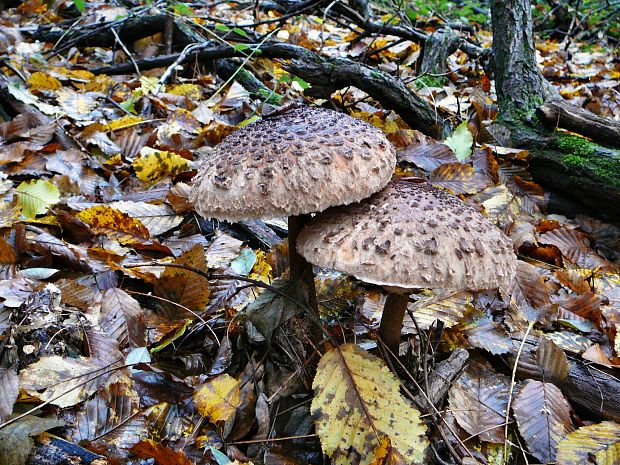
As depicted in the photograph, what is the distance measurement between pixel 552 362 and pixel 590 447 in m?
0.51

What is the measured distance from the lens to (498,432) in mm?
2209

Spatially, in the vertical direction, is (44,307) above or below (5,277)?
above

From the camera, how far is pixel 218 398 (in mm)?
2092

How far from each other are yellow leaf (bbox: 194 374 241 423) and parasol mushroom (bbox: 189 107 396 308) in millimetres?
734

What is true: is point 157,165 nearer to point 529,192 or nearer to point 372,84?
point 372,84

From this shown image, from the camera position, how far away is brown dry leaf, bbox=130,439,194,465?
174 centimetres

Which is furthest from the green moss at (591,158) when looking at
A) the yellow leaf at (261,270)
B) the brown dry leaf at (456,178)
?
the yellow leaf at (261,270)

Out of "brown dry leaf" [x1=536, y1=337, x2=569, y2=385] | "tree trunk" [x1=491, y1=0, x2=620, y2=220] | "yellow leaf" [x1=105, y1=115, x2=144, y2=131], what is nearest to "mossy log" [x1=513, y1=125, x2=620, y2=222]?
"tree trunk" [x1=491, y1=0, x2=620, y2=220]

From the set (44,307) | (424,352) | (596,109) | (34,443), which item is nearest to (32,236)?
(44,307)

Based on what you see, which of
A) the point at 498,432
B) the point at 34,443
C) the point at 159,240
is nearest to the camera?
the point at 34,443

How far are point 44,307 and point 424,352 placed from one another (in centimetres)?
174

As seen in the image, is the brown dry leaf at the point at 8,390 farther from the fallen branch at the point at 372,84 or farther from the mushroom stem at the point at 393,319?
the fallen branch at the point at 372,84

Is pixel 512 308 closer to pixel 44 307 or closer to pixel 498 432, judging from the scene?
pixel 498 432

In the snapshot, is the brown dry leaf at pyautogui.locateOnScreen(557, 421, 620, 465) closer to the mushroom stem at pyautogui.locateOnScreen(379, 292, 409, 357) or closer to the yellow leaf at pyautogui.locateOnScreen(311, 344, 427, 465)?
the yellow leaf at pyautogui.locateOnScreen(311, 344, 427, 465)
